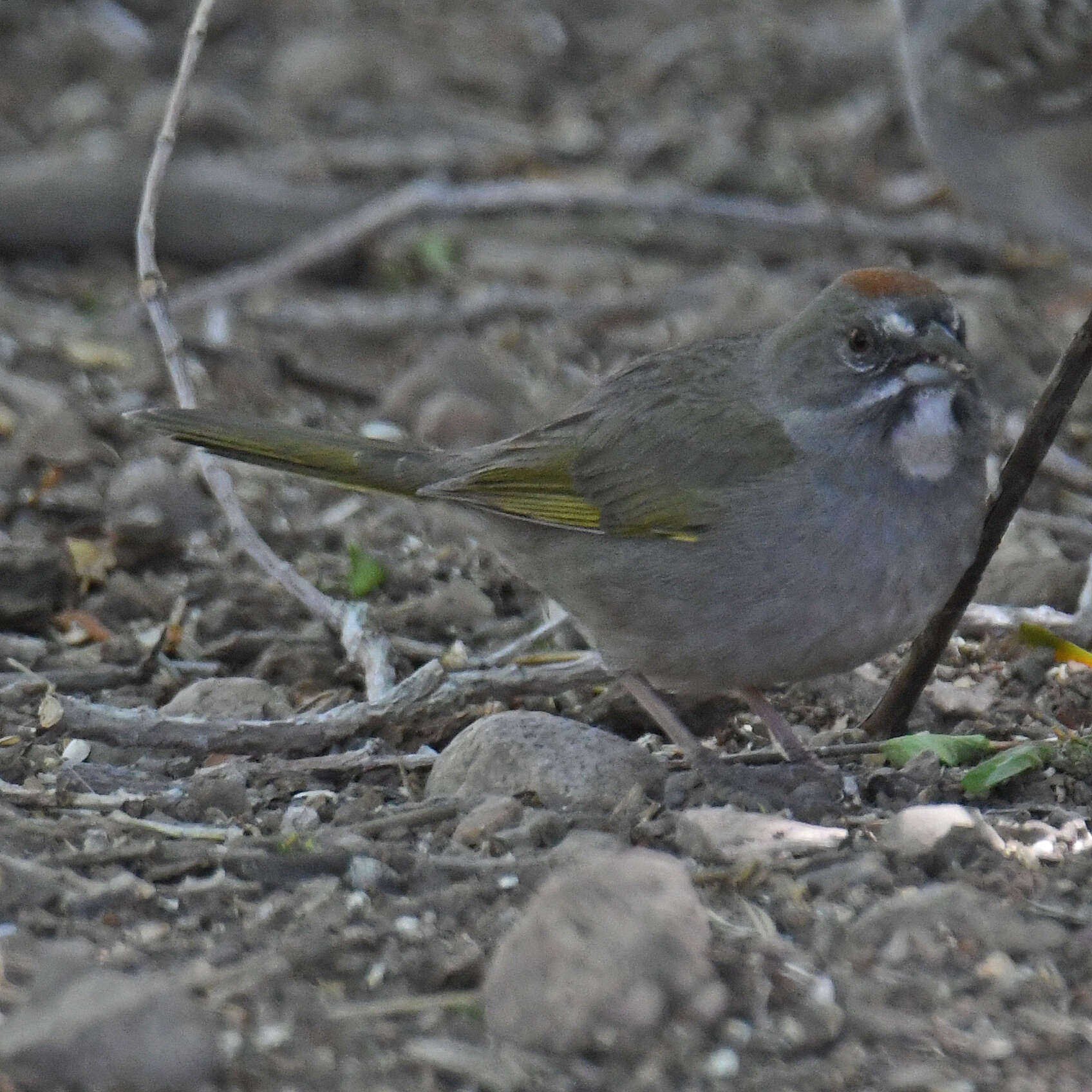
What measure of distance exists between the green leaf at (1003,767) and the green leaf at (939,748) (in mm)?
102

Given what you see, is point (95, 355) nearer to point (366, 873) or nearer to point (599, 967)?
point (366, 873)

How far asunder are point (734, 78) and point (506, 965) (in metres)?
6.66

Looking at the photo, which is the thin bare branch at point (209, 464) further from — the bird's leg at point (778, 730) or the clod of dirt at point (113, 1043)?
the clod of dirt at point (113, 1043)

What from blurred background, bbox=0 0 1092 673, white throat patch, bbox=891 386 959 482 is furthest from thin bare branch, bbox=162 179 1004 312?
white throat patch, bbox=891 386 959 482

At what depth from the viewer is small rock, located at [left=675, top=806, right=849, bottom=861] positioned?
3383 mm

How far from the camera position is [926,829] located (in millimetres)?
3311

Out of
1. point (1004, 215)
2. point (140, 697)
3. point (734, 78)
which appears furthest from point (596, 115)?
point (140, 697)

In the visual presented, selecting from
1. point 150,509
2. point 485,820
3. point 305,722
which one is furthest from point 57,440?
point 485,820

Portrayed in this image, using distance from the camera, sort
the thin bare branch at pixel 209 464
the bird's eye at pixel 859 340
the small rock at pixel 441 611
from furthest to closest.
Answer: the small rock at pixel 441 611
the thin bare branch at pixel 209 464
the bird's eye at pixel 859 340

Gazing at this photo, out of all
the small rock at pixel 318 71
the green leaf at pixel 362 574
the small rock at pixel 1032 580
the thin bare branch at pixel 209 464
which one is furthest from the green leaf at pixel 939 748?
the small rock at pixel 318 71

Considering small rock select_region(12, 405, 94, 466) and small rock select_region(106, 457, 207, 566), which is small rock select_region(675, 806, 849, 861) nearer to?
small rock select_region(106, 457, 207, 566)

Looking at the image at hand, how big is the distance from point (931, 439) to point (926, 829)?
33.4 inches

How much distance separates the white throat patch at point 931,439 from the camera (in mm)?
3779

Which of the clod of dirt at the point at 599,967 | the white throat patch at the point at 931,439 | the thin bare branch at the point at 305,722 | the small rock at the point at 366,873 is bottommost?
the thin bare branch at the point at 305,722
